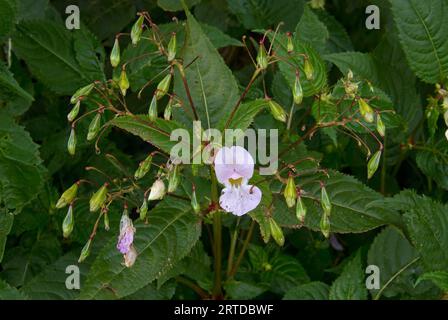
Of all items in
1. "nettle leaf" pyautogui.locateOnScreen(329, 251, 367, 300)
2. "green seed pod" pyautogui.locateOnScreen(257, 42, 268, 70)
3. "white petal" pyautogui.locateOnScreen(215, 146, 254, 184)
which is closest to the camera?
"white petal" pyautogui.locateOnScreen(215, 146, 254, 184)

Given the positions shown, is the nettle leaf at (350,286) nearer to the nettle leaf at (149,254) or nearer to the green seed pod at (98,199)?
the nettle leaf at (149,254)

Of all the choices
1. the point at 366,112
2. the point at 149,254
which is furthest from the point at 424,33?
the point at 149,254

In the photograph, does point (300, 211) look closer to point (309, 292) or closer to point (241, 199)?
point (241, 199)

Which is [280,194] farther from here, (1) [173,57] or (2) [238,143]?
(1) [173,57]

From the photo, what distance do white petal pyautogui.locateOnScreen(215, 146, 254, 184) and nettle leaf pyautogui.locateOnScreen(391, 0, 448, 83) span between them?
0.59m

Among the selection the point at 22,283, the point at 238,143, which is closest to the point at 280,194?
the point at 238,143

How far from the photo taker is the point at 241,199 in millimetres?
1390

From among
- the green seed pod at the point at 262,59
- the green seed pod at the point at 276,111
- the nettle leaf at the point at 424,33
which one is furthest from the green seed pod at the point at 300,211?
the nettle leaf at the point at 424,33

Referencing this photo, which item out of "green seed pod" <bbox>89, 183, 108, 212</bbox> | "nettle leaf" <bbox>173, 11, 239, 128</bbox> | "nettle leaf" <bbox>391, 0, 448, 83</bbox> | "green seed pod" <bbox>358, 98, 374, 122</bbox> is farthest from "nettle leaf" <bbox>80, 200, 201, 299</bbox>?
"nettle leaf" <bbox>391, 0, 448, 83</bbox>

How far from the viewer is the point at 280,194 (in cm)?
163

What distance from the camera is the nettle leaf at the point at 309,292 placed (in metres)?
1.78

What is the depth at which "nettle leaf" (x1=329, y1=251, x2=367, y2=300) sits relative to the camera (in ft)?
5.62

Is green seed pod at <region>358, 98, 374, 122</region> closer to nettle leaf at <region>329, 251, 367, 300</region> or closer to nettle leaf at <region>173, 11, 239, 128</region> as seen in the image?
nettle leaf at <region>173, 11, 239, 128</region>
